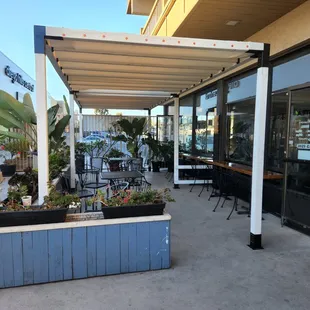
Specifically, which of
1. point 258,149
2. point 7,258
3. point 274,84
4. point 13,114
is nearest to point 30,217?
point 7,258

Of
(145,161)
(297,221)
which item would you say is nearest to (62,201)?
(297,221)

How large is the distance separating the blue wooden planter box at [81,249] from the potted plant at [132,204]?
0.08 meters

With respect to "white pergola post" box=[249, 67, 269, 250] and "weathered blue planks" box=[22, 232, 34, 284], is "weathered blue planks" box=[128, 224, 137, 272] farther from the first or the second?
"white pergola post" box=[249, 67, 269, 250]

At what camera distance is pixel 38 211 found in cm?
258

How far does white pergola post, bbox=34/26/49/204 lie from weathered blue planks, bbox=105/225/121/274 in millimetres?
824

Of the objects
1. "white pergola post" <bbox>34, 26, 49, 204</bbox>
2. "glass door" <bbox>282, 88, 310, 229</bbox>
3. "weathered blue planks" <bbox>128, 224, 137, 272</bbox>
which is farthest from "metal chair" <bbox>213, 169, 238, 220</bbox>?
"white pergola post" <bbox>34, 26, 49, 204</bbox>

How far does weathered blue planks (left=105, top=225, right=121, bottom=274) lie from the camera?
8.94 ft

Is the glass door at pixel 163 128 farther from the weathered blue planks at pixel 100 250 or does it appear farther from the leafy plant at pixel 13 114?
the weathered blue planks at pixel 100 250

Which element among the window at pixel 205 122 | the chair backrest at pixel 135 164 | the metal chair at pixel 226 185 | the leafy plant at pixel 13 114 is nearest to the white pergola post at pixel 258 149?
the metal chair at pixel 226 185

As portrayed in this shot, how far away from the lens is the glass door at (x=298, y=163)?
3965 mm

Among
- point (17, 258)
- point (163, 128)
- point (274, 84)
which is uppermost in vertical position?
point (274, 84)

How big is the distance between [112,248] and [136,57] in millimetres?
2395

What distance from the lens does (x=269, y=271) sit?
2.88 m

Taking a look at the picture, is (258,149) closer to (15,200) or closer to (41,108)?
(41,108)
